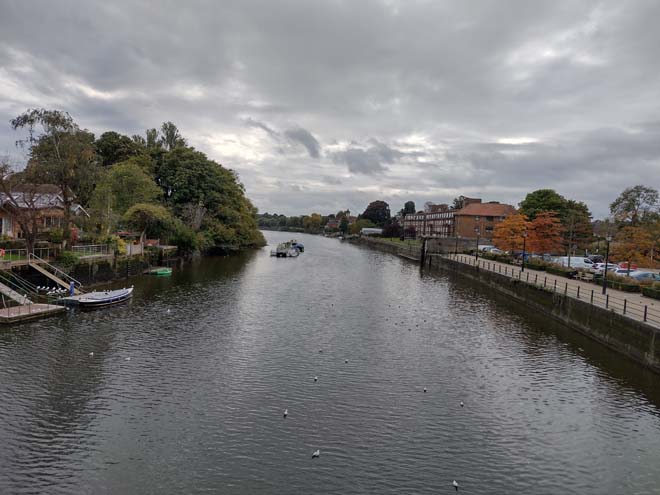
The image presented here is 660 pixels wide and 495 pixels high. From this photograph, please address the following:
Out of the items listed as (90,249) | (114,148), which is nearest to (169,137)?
(114,148)

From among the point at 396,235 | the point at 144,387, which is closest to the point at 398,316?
the point at 144,387

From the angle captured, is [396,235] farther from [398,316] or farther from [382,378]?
[382,378]

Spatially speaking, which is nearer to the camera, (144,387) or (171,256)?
(144,387)

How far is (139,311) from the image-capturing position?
33.4 m

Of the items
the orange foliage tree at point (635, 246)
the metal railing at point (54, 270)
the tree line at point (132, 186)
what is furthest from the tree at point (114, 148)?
the orange foliage tree at point (635, 246)

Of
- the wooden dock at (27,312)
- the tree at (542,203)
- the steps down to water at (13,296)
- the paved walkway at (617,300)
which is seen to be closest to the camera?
the paved walkway at (617,300)

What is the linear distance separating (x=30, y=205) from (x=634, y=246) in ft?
188

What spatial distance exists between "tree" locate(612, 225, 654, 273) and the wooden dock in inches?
2052

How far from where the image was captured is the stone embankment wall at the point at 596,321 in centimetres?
2406

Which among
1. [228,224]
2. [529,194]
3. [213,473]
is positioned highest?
[529,194]

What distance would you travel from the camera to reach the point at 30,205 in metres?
37.3

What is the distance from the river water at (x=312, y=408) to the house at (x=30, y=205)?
13206mm

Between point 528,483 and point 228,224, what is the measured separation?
257 ft

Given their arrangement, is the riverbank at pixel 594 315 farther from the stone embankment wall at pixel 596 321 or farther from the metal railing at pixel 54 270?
the metal railing at pixel 54 270
